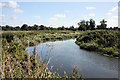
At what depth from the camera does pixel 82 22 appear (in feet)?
130

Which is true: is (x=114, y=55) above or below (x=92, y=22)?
below

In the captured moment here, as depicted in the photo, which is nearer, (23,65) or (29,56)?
(29,56)

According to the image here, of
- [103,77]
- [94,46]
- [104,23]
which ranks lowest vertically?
[103,77]

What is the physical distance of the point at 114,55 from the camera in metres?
6.74

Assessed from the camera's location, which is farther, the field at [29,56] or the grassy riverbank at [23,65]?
the field at [29,56]

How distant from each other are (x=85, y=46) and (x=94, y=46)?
0.88m

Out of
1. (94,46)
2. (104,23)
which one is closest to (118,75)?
(94,46)

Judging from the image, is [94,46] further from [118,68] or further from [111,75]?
[111,75]

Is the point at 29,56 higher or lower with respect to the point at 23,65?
higher

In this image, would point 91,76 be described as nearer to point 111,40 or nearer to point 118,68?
point 118,68

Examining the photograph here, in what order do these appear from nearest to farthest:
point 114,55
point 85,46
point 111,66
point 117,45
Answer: point 111,66, point 114,55, point 117,45, point 85,46

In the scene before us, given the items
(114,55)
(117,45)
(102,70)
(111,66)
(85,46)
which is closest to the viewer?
(102,70)

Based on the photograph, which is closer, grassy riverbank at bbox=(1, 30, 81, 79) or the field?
grassy riverbank at bbox=(1, 30, 81, 79)

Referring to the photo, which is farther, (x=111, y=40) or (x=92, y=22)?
(x=92, y=22)
